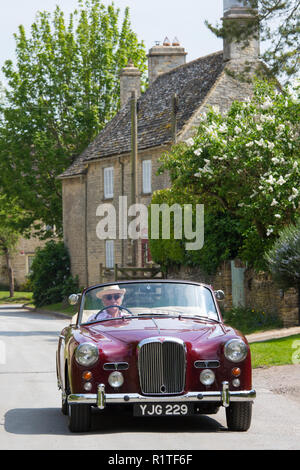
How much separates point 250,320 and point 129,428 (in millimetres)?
14762

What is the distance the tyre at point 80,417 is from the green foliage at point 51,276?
117ft

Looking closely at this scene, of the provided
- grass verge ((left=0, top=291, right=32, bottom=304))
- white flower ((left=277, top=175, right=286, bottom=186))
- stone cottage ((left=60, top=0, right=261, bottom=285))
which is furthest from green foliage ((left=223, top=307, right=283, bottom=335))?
grass verge ((left=0, top=291, right=32, bottom=304))

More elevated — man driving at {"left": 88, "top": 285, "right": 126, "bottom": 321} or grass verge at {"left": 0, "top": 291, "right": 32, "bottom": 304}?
man driving at {"left": 88, "top": 285, "right": 126, "bottom": 321}

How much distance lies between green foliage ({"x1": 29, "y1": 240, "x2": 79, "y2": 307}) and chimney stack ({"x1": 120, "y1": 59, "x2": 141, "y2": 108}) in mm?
8769

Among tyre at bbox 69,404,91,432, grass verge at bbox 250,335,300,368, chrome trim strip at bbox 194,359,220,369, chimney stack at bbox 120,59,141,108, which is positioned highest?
chimney stack at bbox 120,59,141,108

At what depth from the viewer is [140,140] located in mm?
38719

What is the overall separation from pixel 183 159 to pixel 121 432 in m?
15.2

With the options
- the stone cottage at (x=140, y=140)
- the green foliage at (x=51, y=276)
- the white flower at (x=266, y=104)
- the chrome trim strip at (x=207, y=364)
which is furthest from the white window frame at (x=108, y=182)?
the chrome trim strip at (x=207, y=364)

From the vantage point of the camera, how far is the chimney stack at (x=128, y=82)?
150 ft

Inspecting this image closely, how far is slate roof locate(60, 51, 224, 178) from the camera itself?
3681 centimetres

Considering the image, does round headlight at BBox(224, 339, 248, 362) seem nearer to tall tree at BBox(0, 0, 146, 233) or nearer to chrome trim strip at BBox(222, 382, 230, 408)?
chrome trim strip at BBox(222, 382, 230, 408)

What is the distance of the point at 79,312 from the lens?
34.1 ft
